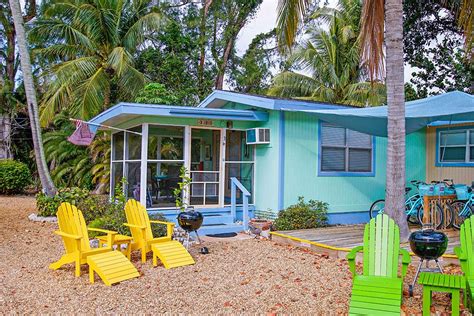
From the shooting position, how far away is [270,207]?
8891 millimetres

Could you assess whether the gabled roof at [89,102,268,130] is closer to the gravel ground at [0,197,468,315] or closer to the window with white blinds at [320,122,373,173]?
the window with white blinds at [320,122,373,173]

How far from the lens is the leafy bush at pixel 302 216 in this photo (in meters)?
8.39

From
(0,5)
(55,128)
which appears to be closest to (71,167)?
(55,128)

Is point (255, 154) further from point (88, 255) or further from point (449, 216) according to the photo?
point (88, 255)

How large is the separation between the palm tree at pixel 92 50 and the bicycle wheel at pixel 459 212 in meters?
10.6

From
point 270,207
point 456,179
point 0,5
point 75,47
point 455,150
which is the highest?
point 0,5

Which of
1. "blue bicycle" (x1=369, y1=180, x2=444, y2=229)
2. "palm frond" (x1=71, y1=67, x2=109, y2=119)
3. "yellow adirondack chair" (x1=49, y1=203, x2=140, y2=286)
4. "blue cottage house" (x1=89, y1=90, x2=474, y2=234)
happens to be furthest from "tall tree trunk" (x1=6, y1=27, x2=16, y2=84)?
"blue bicycle" (x1=369, y1=180, x2=444, y2=229)

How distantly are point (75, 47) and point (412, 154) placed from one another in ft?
38.9

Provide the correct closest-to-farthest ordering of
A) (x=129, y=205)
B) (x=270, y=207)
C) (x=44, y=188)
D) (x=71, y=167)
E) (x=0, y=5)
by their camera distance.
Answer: (x=129, y=205)
(x=270, y=207)
(x=44, y=188)
(x=71, y=167)
(x=0, y=5)

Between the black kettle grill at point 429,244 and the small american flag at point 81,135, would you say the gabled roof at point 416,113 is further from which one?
the small american flag at point 81,135

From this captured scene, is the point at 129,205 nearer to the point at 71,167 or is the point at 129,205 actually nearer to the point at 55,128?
the point at 71,167

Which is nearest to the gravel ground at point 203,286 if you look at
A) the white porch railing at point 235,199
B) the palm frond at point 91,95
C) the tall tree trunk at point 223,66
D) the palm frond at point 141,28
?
the white porch railing at point 235,199

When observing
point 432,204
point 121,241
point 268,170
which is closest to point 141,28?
point 268,170

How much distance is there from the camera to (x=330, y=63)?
57.0ft
